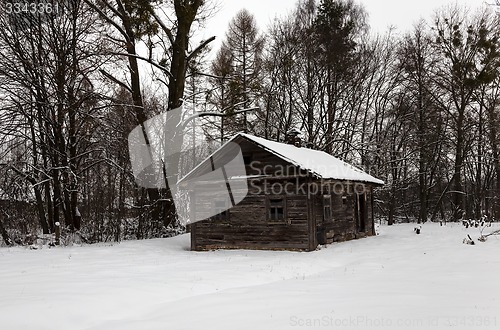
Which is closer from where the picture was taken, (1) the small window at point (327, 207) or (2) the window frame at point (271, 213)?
(2) the window frame at point (271, 213)

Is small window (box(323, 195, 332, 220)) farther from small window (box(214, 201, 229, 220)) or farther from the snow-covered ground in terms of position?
small window (box(214, 201, 229, 220))

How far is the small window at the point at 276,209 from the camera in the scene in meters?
16.1

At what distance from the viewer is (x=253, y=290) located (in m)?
8.91

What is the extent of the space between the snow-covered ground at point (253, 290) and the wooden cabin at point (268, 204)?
4.53 feet

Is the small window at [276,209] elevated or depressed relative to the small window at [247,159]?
depressed

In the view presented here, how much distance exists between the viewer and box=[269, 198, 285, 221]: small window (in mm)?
16109

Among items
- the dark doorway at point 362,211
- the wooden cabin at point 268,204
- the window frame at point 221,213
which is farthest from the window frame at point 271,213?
the dark doorway at point 362,211

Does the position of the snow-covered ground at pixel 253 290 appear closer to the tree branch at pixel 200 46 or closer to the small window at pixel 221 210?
the small window at pixel 221 210

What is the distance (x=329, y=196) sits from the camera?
1780cm

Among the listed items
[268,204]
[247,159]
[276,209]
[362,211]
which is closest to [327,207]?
[276,209]

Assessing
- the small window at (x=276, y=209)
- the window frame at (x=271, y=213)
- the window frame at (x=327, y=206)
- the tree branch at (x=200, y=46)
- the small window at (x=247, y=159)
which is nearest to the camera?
the window frame at (x=271, y=213)

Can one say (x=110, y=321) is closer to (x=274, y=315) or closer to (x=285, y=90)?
(x=274, y=315)

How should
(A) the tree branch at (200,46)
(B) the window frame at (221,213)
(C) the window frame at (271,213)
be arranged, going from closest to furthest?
(C) the window frame at (271,213), (B) the window frame at (221,213), (A) the tree branch at (200,46)

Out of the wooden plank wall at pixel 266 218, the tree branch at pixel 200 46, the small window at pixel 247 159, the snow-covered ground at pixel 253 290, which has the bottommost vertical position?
the snow-covered ground at pixel 253 290
